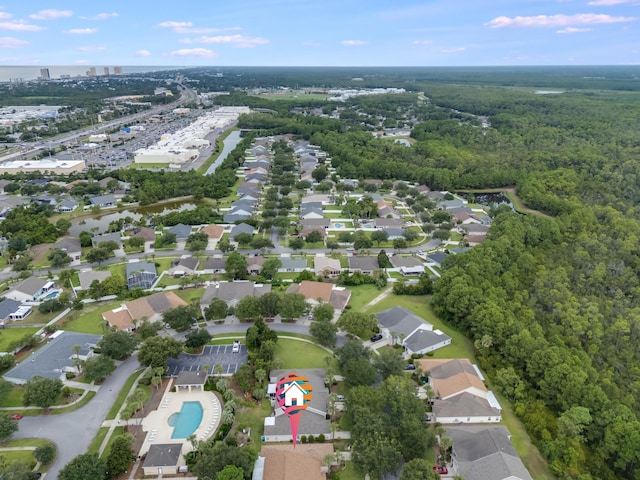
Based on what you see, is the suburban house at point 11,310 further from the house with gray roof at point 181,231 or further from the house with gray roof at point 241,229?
the house with gray roof at point 241,229

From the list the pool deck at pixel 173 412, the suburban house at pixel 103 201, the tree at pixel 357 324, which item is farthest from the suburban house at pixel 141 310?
the suburban house at pixel 103 201

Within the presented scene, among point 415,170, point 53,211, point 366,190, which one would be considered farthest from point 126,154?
point 415,170

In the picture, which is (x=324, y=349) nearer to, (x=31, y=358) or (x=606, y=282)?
(x=31, y=358)

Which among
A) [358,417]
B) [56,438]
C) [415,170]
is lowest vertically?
[56,438]

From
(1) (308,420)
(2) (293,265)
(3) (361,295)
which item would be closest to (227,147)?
(2) (293,265)

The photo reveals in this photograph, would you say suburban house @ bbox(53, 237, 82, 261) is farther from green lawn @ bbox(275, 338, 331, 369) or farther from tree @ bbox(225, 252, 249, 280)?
green lawn @ bbox(275, 338, 331, 369)

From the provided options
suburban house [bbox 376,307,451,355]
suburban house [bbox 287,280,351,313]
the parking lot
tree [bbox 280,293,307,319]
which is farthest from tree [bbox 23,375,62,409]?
suburban house [bbox 376,307,451,355]

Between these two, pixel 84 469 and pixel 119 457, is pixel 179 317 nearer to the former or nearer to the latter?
pixel 119 457
